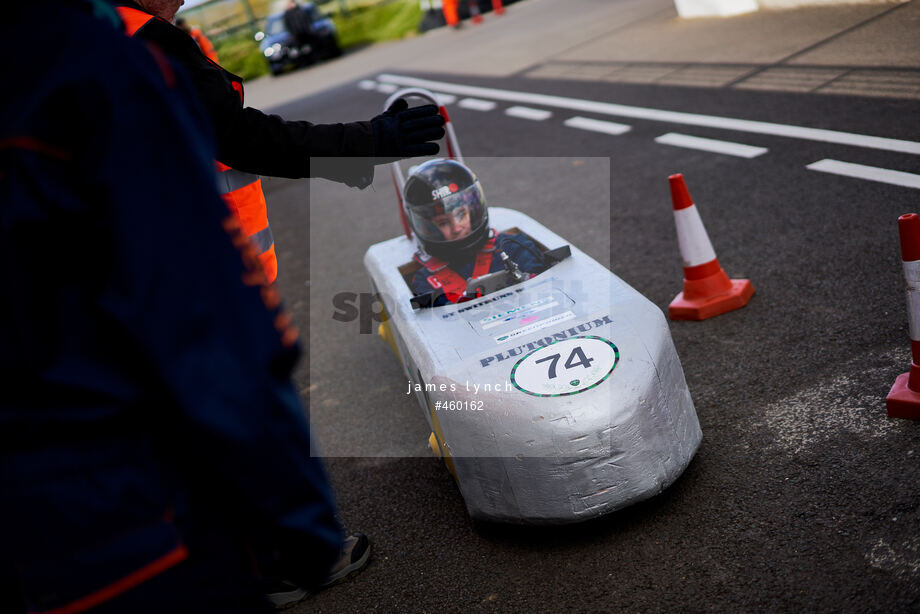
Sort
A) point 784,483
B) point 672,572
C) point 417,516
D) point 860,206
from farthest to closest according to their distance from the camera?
point 860,206 < point 417,516 < point 784,483 < point 672,572

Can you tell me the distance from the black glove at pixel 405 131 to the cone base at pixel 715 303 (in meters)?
2.12

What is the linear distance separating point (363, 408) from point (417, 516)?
109cm

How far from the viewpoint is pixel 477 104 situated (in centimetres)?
1039

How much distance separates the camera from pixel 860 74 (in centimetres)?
671

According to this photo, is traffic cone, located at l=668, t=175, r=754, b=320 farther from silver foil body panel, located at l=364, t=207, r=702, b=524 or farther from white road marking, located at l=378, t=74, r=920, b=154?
white road marking, located at l=378, t=74, r=920, b=154

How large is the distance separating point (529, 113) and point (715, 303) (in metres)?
5.68

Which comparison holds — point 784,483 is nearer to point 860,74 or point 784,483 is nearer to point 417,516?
point 417,516

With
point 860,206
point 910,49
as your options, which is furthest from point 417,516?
point 910,49

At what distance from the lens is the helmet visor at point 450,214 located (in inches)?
139

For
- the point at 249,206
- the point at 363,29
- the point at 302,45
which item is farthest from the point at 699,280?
the point at 363,29

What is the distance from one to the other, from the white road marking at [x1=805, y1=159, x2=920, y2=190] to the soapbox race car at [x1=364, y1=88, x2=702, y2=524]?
254cm

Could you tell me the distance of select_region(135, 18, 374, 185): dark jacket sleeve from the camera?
2227mm

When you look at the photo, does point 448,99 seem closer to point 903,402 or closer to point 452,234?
point 452,234

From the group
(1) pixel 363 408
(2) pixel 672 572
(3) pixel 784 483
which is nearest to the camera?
(2) pixel 672 572
